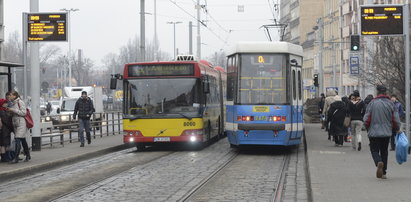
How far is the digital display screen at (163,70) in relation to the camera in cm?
2322

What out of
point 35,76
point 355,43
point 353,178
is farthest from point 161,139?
point 355,43

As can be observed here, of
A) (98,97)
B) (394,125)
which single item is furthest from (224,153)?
(98,97)

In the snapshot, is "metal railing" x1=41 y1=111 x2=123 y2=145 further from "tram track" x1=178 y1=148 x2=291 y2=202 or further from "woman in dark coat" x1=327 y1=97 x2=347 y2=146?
"woman in dark coat" x1=327 y1=97 x2=347 y2=146

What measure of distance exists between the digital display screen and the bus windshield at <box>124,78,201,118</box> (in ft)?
0.74

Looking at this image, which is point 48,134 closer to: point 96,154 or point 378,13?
point 96,154

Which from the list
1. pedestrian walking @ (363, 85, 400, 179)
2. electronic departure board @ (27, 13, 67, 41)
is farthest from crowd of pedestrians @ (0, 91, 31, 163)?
pedestrian walking @ (363, 85, 400, 179)

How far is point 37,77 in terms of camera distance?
21.6m

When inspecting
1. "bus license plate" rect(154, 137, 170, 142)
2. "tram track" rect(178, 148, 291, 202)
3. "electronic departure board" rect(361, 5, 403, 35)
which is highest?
"electronic departure board" rect(361, 5, 403, 35)

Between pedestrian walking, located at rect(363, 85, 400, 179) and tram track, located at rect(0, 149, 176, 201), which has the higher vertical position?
pedestrian walking, located at rect(363, 85, 400, 179)

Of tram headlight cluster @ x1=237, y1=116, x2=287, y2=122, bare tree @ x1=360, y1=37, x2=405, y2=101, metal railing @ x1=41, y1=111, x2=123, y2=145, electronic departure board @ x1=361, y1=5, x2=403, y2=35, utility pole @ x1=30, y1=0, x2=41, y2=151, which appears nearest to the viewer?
electronic departure board @ x1=361, y1=5, x2=403, y2=35

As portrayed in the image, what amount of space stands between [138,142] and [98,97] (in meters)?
24.0

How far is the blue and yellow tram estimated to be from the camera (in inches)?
825

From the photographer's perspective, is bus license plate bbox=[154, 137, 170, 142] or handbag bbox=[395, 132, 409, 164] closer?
handbag bbox=[395, 132, 409, 164]

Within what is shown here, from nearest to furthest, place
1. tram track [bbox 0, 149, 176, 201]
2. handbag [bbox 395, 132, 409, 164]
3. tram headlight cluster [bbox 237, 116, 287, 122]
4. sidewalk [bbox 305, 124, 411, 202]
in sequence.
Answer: sidewalk [bbox 305, 124, 411, 202], tram track [bbox 0, 149, 176, 201], handbag [bbox 395, 132, 409, 164], tram headlight cluster [bbox 237, 116, 287, 122]
